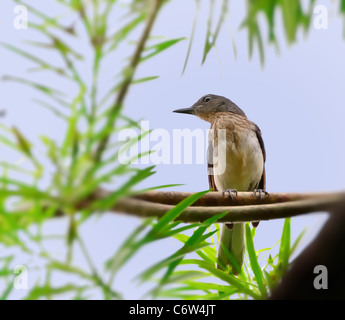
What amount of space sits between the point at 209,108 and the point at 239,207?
178 centimetres

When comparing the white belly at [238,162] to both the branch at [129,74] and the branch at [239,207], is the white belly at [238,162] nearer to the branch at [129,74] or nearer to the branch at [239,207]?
the branch at [239,207]

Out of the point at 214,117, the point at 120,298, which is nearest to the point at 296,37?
the point at 120,298

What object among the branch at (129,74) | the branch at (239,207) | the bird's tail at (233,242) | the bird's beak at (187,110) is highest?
the bird's beak at (187,110)

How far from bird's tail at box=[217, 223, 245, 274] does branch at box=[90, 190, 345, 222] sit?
66 centimetres

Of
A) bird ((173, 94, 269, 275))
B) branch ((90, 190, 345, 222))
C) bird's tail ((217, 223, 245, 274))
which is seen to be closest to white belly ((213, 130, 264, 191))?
bird ((173, 94, 269, 275))

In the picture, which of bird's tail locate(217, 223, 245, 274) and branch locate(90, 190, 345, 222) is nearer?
branch locate(90, 190, 345, 222)

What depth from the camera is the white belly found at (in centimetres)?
241

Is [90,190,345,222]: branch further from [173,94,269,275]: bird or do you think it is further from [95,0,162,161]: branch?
[173,94,269,275]: bird

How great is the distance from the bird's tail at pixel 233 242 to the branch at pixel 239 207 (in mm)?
656

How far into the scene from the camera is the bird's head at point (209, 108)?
2.84 m

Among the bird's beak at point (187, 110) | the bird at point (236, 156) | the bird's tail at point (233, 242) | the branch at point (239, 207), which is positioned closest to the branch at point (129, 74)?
the branch at point (239, 207)

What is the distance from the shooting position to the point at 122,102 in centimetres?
65

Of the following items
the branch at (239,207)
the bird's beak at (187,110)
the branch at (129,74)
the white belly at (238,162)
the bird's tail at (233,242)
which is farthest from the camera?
the bird's beak at (187,110)

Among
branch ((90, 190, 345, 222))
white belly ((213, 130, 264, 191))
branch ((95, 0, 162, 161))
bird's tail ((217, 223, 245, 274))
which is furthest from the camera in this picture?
white belly ((213, 130, 264, 191))
